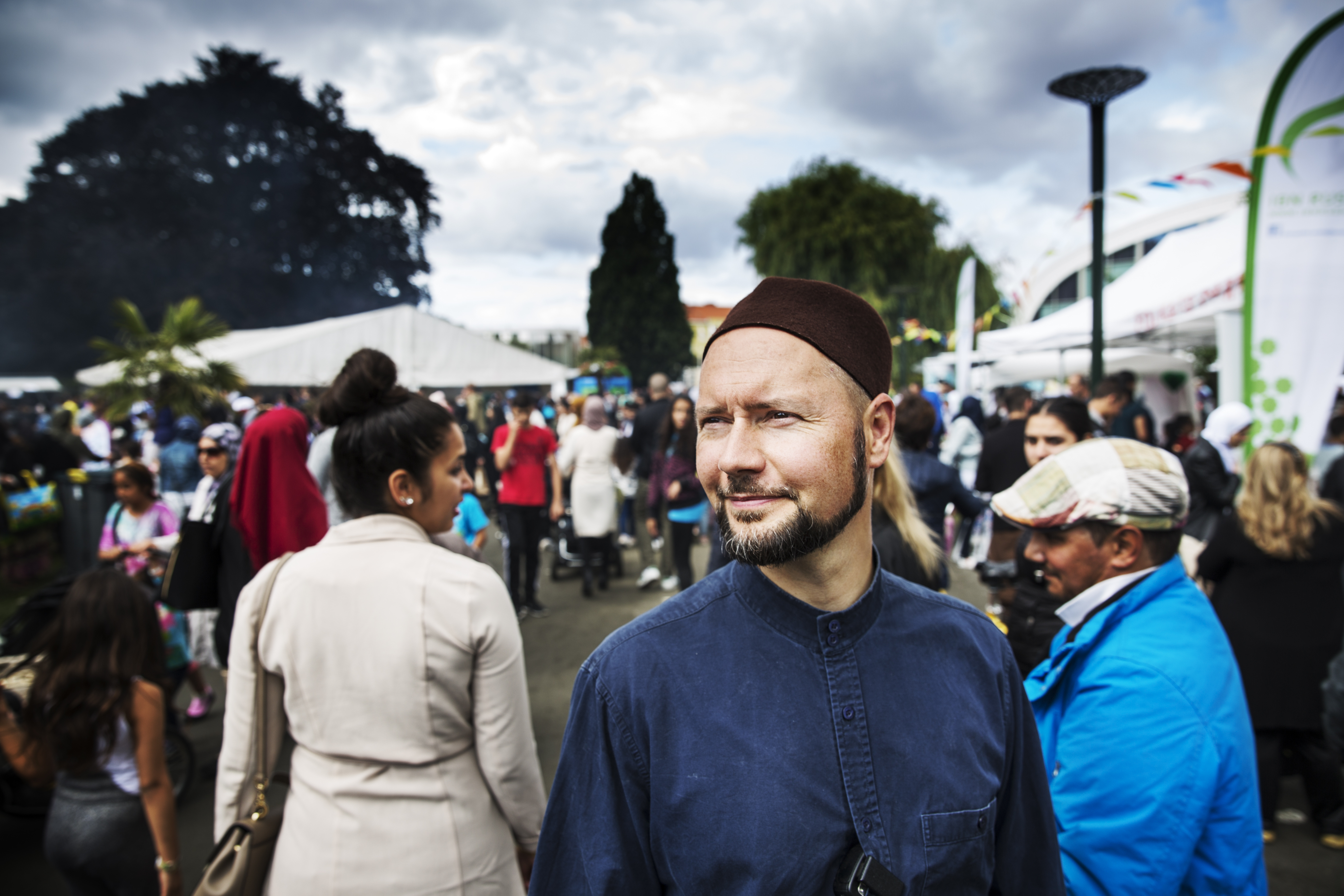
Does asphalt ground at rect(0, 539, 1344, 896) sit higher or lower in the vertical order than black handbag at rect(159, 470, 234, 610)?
lower

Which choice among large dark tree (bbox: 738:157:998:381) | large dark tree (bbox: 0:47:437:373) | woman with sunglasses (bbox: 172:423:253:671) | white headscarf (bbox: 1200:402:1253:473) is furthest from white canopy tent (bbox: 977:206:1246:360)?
large dark tree (bbox: 0:47:437:373)

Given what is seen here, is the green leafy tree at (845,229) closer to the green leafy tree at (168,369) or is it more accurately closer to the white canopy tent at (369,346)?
the white canopy tent at (369,346)

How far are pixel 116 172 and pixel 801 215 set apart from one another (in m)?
31.3

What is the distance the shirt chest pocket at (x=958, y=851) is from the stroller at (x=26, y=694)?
3.69 meters

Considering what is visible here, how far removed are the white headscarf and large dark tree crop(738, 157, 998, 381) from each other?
89.3 ft

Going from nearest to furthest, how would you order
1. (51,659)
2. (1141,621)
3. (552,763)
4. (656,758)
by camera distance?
(656,758)
(1141,621)
(51,659)
(552,763)

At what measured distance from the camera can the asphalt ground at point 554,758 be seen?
323cm

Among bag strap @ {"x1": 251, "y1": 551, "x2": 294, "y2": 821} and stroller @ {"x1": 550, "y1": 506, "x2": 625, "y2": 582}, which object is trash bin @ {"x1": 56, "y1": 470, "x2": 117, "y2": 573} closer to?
stroller @ {"x1": 550, "y1": 506, "x2": 625, "y2": 582}

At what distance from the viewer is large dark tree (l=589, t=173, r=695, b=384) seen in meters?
53.8

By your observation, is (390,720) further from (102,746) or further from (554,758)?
(554,758)

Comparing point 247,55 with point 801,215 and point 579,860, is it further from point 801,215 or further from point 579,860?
point 579,860

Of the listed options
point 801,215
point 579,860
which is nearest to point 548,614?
point 579,860

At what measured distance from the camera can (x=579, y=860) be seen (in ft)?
3.49

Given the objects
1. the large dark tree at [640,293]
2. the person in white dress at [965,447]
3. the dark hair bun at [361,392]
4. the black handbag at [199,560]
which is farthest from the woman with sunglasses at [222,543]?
the large dark tree at [640,293]
